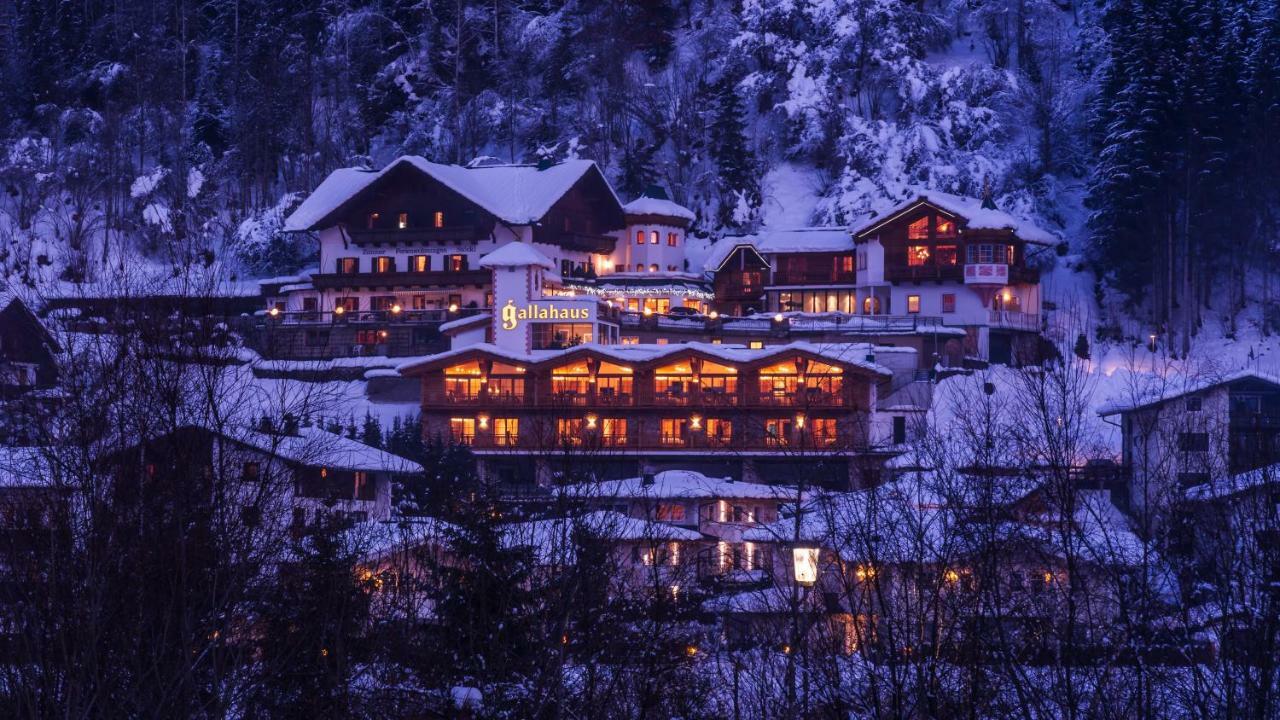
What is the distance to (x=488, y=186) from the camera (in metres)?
65.3

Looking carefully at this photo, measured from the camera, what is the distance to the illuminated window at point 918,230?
60.0 m

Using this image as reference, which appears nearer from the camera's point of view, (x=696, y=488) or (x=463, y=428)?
(x=696, y=488)

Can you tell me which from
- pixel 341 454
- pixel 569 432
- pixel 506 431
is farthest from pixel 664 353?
pixel 341 454

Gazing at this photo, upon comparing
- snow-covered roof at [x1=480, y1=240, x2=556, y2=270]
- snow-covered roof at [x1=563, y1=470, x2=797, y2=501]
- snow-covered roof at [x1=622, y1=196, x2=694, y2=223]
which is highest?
snow-covered roof at [x1=622, y1=196, x2=694, y2=223]

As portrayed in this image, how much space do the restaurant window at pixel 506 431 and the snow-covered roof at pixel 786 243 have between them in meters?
18.3

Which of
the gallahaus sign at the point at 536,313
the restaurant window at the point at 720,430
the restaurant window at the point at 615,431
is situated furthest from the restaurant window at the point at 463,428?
the restaurant window at the point at 720,430

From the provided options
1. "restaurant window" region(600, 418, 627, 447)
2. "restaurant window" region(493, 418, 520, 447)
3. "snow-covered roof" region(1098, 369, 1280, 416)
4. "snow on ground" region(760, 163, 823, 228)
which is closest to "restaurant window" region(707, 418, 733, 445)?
"restaurant window" region(600, 418, 627, 447)

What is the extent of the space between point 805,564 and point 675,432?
30.2m

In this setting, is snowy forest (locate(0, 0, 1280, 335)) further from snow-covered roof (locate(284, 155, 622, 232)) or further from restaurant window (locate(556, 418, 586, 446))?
restaurant window (locate(556, 418, 586, 446))

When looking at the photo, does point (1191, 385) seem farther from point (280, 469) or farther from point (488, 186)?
point (488, 186)

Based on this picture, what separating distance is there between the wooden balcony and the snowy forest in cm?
637

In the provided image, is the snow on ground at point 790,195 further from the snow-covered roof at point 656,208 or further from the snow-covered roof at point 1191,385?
the snow-covered roof at point 1191,385

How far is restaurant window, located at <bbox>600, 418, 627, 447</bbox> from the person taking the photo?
45.6 m

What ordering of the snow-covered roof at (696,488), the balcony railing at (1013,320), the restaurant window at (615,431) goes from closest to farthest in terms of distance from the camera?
the snow-covered roof at (696,488), the restaurant window at (615,431), the balcony railing at (1013,320)
